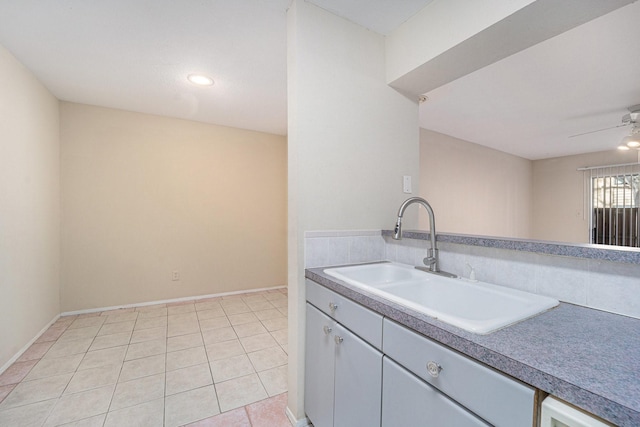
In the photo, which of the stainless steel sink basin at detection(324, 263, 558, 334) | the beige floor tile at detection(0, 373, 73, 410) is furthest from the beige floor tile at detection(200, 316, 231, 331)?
the stainless steel sink basin at detection(324, 263, 558, 334)

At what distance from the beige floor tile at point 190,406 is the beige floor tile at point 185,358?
13.7 inches

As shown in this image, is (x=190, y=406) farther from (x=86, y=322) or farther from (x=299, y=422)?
(x=86, y=322)

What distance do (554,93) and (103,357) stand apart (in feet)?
15.7

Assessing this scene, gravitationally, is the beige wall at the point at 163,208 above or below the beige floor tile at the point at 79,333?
above

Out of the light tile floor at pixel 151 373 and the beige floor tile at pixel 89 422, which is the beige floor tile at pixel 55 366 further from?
the beige floor tile at pixel 89 422

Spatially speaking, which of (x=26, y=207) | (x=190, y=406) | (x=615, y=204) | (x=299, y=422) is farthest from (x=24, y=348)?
(x=615, y=204)

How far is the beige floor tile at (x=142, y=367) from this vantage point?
1.93 metres

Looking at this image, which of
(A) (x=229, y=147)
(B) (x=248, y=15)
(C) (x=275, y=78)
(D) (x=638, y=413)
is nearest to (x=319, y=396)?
(D) (x=638, y=413)

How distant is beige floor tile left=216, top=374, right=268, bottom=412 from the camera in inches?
65.9

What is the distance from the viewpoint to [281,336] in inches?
101

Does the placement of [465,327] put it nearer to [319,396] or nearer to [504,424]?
[504,424]

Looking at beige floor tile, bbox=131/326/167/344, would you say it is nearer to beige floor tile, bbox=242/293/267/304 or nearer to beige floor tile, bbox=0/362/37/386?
beige floor tile, bbox=0/362/37/386

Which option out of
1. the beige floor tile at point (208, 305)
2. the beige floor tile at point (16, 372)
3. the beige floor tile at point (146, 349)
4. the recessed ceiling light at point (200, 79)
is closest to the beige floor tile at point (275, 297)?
the beige floor tile at point (208, 305)

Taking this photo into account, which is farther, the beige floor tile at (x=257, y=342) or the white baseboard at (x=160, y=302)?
the white baseboard at (x=160, y=302)
